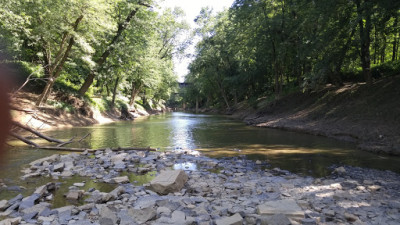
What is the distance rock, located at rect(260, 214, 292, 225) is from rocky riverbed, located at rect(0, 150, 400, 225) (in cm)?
2

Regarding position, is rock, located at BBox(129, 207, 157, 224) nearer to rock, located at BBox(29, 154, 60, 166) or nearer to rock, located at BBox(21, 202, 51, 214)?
rock, located at BBox(21, 202, 51, 214)

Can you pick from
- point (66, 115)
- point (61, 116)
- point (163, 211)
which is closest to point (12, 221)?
point (163, 211)

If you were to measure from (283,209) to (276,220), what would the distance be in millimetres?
483

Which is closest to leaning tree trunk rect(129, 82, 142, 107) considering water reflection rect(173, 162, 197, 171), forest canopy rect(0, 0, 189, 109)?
forest canopy rect(0, 0, 189, 109)

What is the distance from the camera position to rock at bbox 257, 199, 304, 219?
455cm

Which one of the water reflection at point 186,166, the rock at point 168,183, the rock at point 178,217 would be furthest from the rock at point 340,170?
the rock at point 178,217

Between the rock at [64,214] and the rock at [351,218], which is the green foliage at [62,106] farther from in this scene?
the rock at [351,218]

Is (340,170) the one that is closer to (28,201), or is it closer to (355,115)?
(28,201)

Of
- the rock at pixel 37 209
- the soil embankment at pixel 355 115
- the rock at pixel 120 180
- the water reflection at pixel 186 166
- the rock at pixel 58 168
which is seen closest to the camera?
the rock at pixel 37 209

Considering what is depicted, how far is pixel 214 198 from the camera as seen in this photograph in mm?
5766

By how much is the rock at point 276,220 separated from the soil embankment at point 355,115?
860 centimetres

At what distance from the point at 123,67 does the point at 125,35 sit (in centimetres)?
328

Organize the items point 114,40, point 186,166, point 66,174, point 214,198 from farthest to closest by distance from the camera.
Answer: point 114,40 → point 186,166 → point 66,174 → point 214,198

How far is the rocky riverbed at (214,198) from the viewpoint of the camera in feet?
15.1
